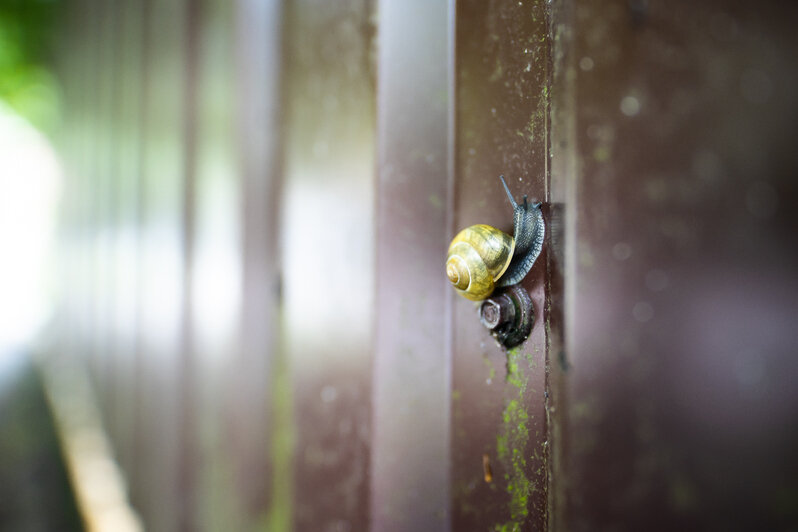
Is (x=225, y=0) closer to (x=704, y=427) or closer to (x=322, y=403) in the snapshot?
(x=322, y=403)

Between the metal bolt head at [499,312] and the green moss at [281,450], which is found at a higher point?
the metal bolt head at [499,312]

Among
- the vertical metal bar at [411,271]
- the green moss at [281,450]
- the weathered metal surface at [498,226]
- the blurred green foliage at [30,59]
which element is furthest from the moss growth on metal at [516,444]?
the blurred green foliage at [30,59]

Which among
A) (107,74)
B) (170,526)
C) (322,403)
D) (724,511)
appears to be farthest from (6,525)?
(724,511)

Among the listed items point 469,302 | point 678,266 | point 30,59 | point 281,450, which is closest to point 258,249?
point 281,450

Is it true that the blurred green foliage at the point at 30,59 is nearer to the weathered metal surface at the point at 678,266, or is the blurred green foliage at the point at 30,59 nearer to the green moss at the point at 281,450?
the green moss at the point at 281,450

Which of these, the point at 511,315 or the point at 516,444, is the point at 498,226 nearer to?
the point at 511,315

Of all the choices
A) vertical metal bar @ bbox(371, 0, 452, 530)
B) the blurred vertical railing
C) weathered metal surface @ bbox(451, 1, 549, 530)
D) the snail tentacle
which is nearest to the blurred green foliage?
the blurred vertical railing
